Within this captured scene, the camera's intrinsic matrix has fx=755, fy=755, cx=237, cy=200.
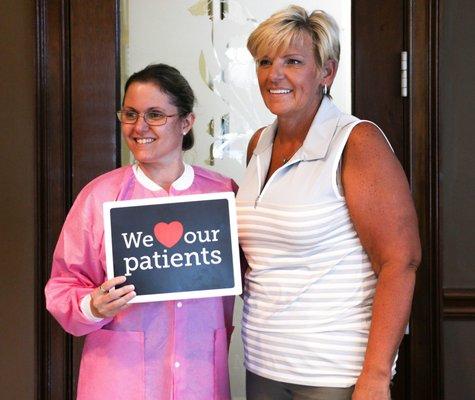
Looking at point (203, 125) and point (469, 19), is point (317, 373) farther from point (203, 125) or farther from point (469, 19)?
point (469, 19)

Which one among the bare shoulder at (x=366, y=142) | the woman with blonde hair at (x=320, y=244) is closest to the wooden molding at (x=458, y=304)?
the woman with blonde hair at (x=320, y=244)

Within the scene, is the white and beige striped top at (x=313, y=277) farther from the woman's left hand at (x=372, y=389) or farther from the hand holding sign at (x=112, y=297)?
the hand holding sign at (x=112, y=297)

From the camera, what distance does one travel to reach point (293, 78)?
166 cm

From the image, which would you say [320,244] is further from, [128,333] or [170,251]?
[128,333]

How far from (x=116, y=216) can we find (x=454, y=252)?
3.30 ft

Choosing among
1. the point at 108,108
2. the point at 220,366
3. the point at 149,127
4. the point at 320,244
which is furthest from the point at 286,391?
the point at 108,108

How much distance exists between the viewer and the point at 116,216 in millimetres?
1564

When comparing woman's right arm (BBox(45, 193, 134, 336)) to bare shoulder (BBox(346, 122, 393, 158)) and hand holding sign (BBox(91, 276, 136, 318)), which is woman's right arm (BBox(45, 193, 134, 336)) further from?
bare shoulder (BBox(346, 122, 393, 158))

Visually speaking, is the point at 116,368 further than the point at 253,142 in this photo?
No

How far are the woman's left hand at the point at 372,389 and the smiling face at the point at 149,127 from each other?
2.19ft

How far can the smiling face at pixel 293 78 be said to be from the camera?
65.0 inches

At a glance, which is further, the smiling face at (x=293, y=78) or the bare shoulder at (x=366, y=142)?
the smiling face at (x=293, y=78)

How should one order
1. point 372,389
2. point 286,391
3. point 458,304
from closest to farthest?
point 372,389
point 286,391
point 458,304

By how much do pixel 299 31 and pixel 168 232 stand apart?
1.71 ft
